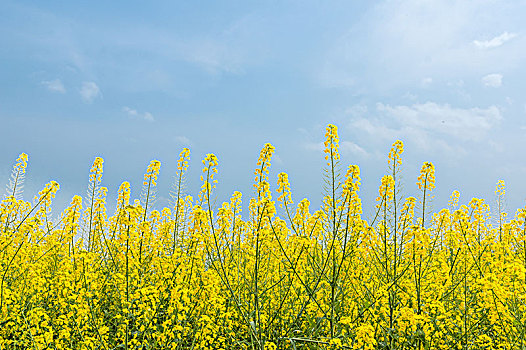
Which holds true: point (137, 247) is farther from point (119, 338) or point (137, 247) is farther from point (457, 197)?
point (457, 197)

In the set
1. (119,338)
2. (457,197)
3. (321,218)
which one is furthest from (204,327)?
(457,197)

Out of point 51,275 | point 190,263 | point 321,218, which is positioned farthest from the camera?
point 51,275

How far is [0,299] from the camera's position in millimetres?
5148

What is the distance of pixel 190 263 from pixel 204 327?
853 mm

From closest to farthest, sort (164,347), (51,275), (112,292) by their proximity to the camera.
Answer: (164,347) → (112,292) → (51,275)

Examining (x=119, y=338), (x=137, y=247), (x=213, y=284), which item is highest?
(x=137, y=247)

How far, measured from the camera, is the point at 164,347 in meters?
4.66

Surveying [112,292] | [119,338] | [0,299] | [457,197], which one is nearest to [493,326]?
[457,197]

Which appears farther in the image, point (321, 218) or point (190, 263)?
point (190, 263)

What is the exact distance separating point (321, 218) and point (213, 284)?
153 centimetres

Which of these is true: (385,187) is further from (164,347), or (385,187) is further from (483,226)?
(483,226)

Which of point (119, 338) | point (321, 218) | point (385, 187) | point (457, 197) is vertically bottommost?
point (119, 338)

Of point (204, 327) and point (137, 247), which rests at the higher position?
point (137, 247)

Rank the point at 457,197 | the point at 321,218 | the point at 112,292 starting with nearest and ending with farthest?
the point at 321,218 < the point at 112,292 < the point at 457,197
